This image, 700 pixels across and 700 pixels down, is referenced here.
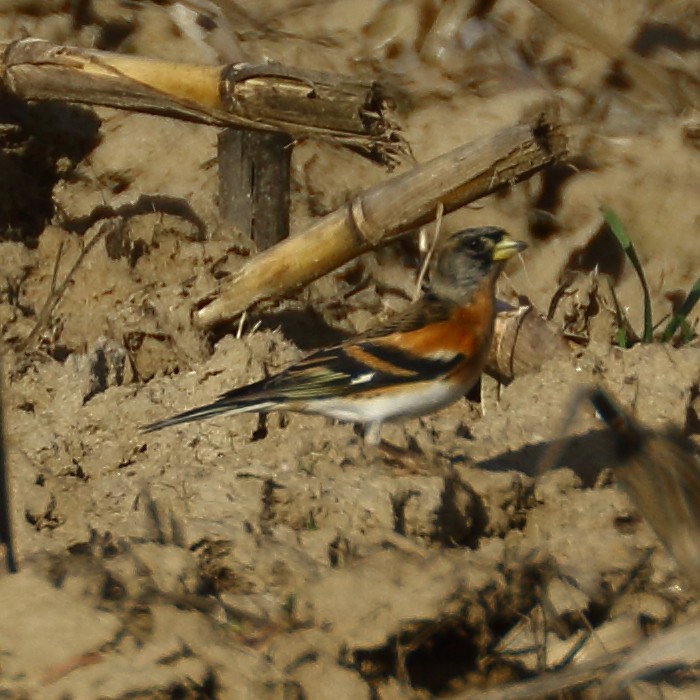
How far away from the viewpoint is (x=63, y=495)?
506 centimetres

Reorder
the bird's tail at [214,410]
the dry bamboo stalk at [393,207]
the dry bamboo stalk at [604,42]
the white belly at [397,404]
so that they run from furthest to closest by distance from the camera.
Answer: the dry bamboo stalk at [393,207] → the white belly at [397,404] → the bird's tail at [214,410] → the dry bamboo stalk at [604,42]

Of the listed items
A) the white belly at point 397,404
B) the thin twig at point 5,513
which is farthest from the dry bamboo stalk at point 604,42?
the white belly at point 397,404

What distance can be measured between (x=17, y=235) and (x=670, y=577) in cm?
413

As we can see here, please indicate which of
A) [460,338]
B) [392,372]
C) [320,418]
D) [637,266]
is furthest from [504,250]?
[637,266]

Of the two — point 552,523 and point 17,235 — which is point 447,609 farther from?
point 17,235

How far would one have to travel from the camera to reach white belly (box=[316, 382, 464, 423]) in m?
5.48

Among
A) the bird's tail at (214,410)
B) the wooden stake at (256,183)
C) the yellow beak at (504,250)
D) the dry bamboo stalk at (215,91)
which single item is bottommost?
the wooden stake at (256,183)

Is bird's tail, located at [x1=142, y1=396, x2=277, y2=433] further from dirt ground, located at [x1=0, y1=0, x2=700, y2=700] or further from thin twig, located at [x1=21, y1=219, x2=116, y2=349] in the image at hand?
thin twig, located at [x1=21, y1=219, x2=116, y2=349]

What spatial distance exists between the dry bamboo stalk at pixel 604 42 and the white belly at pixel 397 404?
13.1ft

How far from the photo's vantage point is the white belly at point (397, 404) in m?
5.48

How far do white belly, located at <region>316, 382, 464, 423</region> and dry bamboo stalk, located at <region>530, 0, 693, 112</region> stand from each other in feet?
13.1

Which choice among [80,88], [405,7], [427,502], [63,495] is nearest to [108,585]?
[427,502]

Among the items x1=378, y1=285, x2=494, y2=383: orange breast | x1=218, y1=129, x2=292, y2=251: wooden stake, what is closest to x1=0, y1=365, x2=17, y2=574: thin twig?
x1=378, y1=285, x2=494, y2=383: orange breast

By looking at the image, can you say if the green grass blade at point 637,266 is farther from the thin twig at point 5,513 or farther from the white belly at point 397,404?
the thin twig at point 5,513
